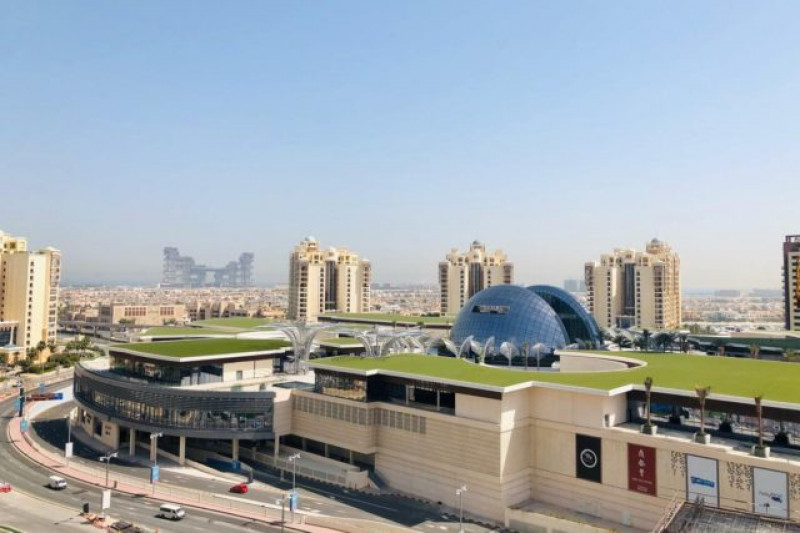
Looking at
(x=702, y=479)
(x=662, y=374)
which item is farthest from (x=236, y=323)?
(x=702, y=479)

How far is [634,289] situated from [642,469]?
136 meters

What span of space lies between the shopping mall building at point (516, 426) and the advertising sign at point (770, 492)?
7 centimetres

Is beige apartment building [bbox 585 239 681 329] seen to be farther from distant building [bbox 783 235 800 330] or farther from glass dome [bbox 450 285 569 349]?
glass dome [bbox 450 285 569 349]

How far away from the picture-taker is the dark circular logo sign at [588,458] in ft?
162

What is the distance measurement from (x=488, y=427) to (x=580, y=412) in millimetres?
7705

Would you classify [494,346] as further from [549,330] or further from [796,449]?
[796,449]

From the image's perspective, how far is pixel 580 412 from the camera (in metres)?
50.8

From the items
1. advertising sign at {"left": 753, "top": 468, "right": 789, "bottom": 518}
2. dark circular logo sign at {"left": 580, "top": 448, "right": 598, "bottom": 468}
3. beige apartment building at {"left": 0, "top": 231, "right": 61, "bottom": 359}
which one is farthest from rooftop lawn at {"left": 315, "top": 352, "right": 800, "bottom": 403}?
beige apartment building at {"left": 0, "top": 231, "right": 61, "bottom": 359}

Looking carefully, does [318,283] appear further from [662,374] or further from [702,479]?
[702,479]

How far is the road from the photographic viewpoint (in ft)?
164

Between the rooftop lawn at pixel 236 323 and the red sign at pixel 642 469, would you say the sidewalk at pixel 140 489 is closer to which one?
the red sign at pixel 642 469

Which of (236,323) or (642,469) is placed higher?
(236,323)

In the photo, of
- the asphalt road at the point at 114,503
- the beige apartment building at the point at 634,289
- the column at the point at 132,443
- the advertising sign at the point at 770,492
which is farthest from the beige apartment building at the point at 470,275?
the advertising sign at the point at 770,492

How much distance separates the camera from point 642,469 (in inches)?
1849
